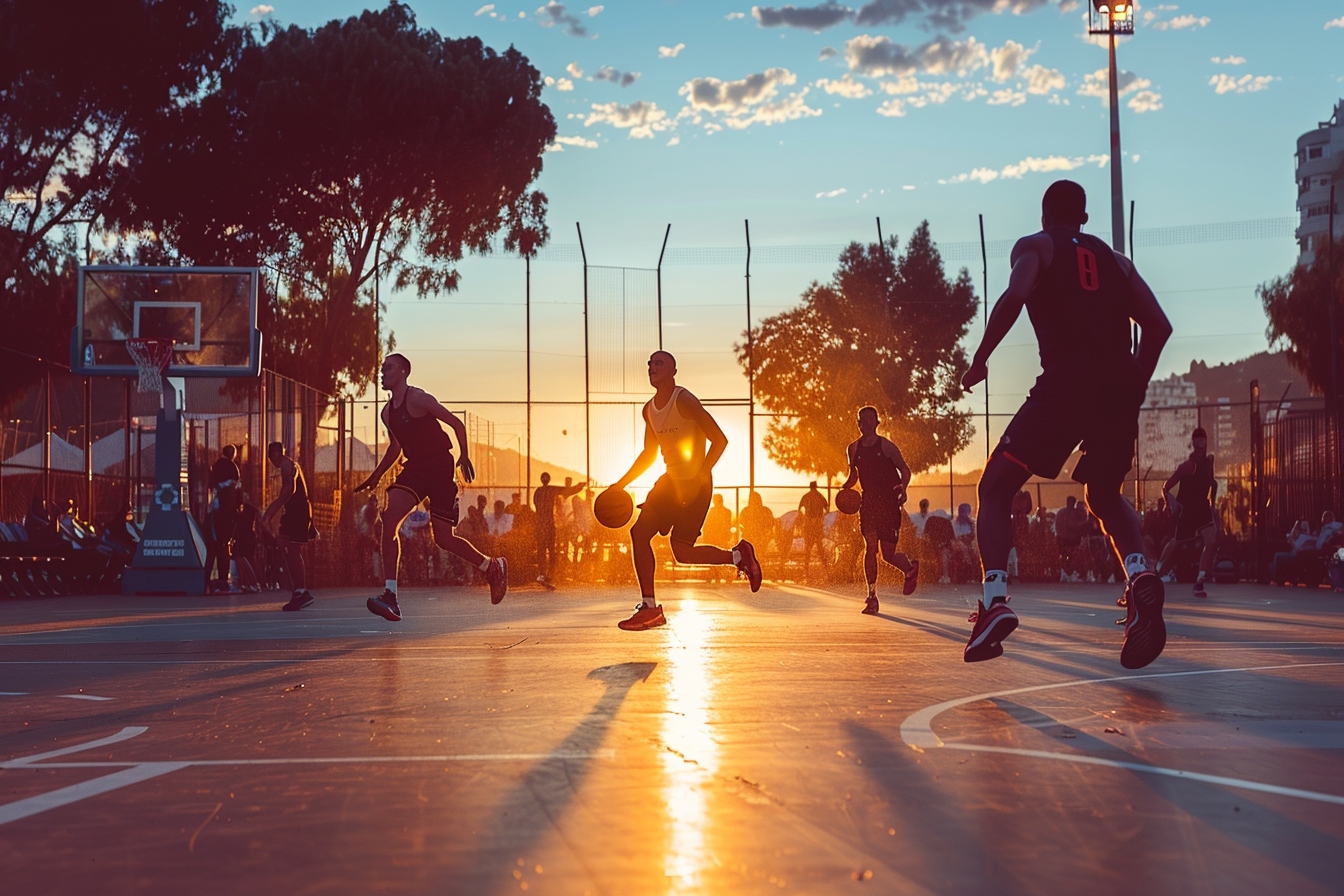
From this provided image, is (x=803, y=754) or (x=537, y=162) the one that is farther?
(x=537, y=162)

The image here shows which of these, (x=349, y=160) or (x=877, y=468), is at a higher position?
(x=349, y=160)

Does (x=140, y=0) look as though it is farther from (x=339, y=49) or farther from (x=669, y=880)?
(x=669, y=880)

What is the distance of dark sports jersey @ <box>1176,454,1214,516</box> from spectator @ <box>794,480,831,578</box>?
9331 mm

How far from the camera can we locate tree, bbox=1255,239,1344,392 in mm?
Result: 36375

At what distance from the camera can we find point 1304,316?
36938 mm

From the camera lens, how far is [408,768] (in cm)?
441

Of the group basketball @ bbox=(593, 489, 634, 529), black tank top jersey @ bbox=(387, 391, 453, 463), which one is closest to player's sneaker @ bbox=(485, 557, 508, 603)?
black tank top jersey @ bbox=(387, 391, 453, 463)

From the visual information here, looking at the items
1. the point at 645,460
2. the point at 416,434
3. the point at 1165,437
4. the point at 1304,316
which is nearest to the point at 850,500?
the point at 645,460

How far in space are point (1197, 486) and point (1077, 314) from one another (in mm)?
9999

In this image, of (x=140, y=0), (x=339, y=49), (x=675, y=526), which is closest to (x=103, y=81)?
(x=140, y=0)

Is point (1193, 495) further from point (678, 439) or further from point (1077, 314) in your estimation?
point (1077, 314)

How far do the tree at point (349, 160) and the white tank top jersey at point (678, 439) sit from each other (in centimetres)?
2422

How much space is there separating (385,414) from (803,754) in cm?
742

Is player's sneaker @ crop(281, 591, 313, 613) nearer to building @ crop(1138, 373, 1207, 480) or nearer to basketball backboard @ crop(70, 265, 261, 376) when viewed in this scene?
basketball backboard @ crop(70, 265, 261, 376)
